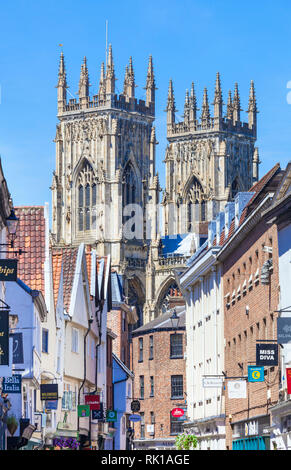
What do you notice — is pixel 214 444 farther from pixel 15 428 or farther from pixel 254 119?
pixel 254 119

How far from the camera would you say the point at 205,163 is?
162 m

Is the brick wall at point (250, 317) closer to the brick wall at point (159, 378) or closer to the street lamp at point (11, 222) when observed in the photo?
the street lamp at point (11, 222)

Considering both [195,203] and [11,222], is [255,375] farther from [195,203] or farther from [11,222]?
[195,203]

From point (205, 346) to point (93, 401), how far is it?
659 cm

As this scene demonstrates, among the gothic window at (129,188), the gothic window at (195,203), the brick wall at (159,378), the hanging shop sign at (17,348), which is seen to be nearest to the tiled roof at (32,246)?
the hanging shop sign at (17,348)

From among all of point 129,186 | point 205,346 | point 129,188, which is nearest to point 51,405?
point 205,346

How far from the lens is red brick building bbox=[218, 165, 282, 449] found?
138 feet

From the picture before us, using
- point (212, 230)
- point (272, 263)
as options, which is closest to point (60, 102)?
point (212, 230)

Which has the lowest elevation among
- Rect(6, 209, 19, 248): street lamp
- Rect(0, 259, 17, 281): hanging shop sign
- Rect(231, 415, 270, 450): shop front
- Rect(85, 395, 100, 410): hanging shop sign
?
Rect(231, 415, 270, 450): shop front

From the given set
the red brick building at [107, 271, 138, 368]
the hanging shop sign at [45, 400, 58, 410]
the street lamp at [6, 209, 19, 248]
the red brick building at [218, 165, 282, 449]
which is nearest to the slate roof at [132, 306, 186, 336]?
the red brick building at [107, 271, 138, 368]

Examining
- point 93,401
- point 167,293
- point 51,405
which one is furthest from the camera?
point 167,293

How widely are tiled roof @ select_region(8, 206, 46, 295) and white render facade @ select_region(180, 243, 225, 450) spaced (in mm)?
7619

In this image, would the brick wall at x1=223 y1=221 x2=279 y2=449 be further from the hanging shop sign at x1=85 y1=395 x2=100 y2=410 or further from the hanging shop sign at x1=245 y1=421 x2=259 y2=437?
the hanging shop sign at x1=85 y1=395 x2=100 y2=410

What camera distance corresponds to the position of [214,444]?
5447cm
